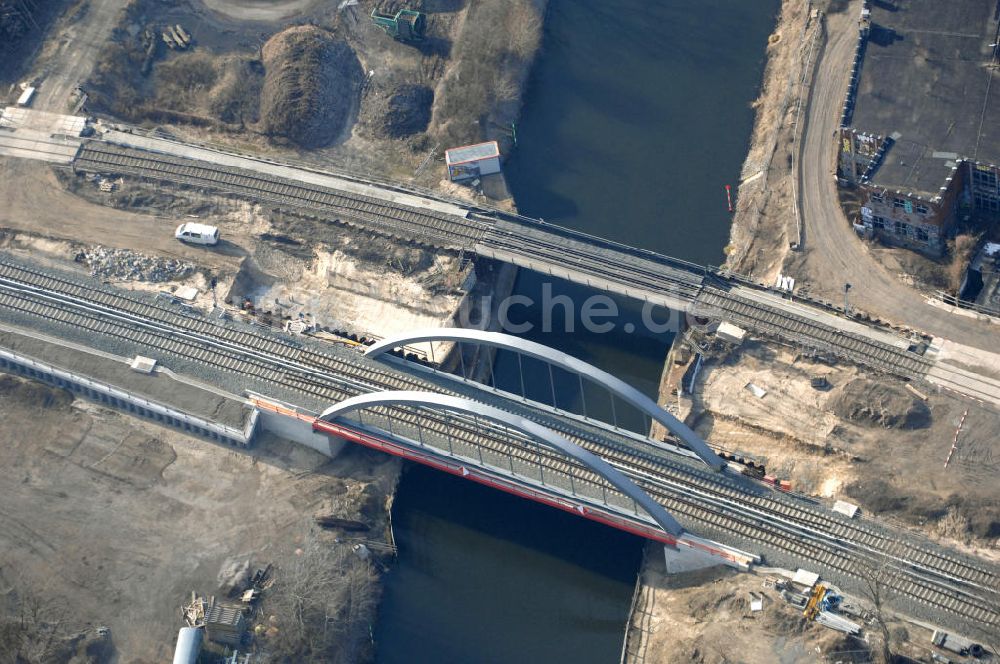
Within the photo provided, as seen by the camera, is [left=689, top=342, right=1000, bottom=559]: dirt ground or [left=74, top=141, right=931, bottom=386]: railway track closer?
[left=689, top=342, right=1000, bottom=559]: dirt ground

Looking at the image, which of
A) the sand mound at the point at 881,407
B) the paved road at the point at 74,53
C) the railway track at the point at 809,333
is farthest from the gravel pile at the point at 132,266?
the sand mound at the point at 881,407

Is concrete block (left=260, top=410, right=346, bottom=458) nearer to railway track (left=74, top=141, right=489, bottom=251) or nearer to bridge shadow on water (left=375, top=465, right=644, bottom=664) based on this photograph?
bridge shadow on water (left=375, top=465, right=644, bottom=664)

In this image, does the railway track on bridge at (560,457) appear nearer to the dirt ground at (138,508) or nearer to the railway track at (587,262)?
the dirt ground at (138,508)

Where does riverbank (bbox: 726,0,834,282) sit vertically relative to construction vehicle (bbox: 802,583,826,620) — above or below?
above

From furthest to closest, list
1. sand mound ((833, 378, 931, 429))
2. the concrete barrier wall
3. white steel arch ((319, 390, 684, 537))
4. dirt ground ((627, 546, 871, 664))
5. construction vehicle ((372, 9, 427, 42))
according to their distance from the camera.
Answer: construction vehicle ((372, 9, 427, 42))
the concrete barrier wall
sand mound ((833, 378, 931, 429))
dirt ground ((627, 546, 871, 664))
white steel arch ((319, 390, 684, 537))

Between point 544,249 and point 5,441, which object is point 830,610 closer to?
point 544,249

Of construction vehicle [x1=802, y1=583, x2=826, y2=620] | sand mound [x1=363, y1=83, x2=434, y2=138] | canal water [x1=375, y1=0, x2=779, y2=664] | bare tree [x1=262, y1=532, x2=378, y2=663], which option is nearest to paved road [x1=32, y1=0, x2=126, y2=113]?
sand mound [x1=363, y1=83, x2=434, y2=138]

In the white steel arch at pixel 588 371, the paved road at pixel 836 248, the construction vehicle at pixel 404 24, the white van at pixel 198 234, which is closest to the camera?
the white steel arch at pixel 588 371
